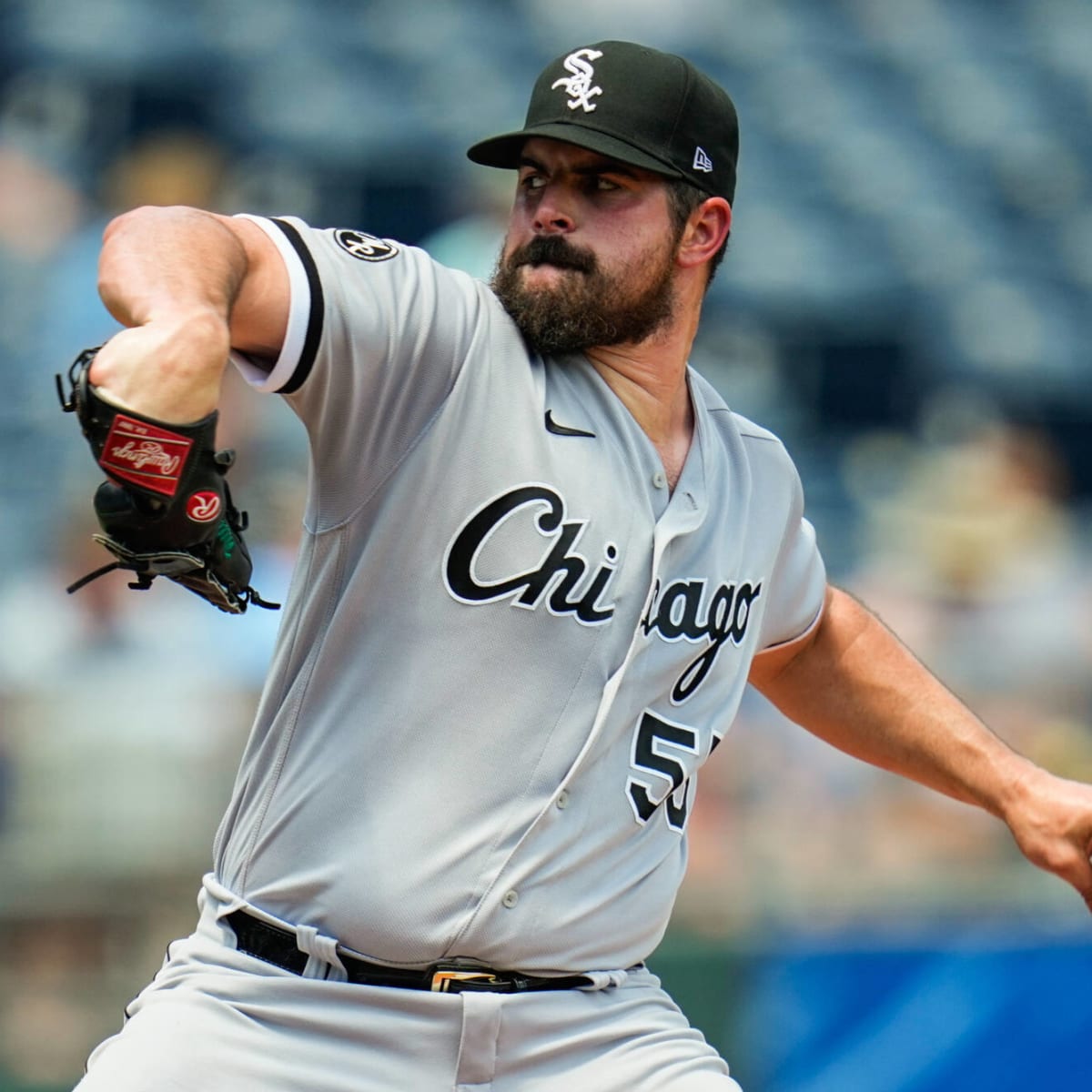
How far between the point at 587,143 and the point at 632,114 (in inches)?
4.6

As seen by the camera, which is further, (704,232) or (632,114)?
(704,232)

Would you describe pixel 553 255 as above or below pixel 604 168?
below

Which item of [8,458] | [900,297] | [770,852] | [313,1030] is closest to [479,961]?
[313,1030]

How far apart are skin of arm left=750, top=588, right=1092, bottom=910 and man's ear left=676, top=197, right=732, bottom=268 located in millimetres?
823

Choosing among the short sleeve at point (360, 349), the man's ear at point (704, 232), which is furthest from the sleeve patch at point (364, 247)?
the man's ear at point (704, 232)

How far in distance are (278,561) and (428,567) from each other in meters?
3.81

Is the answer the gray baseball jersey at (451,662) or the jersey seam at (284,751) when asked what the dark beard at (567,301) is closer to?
the gray baseball jersey at (451,662)

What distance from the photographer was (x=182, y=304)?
2100 mm

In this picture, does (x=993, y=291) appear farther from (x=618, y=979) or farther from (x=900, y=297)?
(x=618, y=979)

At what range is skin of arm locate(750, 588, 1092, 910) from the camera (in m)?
3.36

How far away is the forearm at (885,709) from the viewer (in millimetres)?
3480

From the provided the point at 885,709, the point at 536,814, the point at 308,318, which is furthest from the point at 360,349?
the point at 885,709

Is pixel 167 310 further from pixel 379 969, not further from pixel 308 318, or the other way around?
pixel 379 969

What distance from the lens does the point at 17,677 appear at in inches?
239
